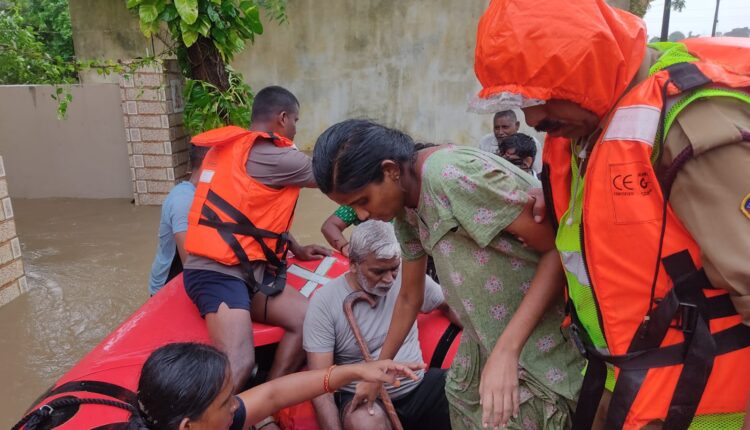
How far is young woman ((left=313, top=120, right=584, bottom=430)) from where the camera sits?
113 centimetres

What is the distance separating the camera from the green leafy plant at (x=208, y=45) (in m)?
4.24

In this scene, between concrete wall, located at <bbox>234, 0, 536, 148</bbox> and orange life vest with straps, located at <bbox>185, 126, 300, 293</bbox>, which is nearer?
orange life vest with straps, located at <bbox>185, 126, 300, 293</bbox>

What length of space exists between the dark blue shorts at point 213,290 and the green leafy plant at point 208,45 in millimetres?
2545

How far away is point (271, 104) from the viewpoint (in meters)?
2.74

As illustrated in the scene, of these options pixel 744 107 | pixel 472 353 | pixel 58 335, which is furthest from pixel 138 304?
pixel 744 107

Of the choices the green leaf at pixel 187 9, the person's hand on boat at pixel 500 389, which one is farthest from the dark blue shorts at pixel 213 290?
the green leaf at pixel 187 9

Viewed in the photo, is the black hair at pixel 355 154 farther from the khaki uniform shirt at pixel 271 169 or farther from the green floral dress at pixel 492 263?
the khaki uniform shirt at pixel 271 169

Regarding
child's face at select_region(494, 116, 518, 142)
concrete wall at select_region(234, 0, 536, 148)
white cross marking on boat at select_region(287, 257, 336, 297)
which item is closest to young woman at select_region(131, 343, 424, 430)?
white cross marking on boat at select_region(287, 257, 336, 297)

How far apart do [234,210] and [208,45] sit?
2722 mm

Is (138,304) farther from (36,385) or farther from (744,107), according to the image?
(744,107)

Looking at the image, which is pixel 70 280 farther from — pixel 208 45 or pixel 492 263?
pixel 492 263

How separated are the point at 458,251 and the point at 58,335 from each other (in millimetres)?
3591

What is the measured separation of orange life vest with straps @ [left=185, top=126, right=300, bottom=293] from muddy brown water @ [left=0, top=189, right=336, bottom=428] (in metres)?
1.67

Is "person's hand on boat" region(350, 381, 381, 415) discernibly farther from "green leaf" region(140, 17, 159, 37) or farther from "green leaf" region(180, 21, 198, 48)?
"green leaf" region(140, 17, 159, 37)
